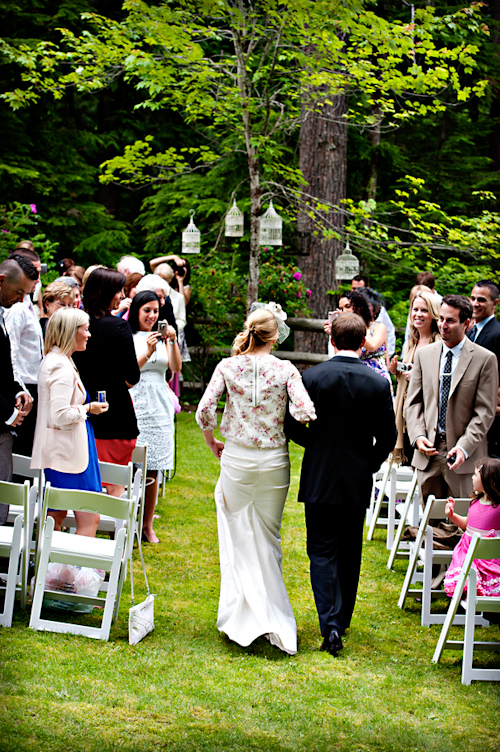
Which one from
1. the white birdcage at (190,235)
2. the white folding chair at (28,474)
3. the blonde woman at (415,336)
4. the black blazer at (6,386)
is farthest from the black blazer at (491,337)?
the white birdcage at (190,235)

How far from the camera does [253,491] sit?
4.46m

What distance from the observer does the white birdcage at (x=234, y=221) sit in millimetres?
9656

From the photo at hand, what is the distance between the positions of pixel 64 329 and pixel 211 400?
1.09 metres

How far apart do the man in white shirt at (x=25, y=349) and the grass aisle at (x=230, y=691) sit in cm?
155

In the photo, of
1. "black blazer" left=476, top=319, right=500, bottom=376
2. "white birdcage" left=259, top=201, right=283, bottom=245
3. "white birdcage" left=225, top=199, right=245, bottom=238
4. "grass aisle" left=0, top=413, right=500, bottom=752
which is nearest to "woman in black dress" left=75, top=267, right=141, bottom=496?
"grass aisle" left=0, top=413, right=500, bottom=752

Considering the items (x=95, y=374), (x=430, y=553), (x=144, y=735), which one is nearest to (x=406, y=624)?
(x=430, y=553)

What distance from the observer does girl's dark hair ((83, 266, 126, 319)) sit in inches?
216

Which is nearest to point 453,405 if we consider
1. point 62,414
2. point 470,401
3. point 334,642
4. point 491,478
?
point 470,401

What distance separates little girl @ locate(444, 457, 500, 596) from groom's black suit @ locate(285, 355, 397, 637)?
1.94 ft

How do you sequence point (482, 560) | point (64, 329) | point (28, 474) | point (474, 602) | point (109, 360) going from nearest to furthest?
point (474, 602), point (482, 560), point (64, 329), point (28, 474), point (109, 360)

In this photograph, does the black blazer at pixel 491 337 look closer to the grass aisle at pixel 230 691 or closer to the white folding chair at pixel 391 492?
the white folding chair at pixel 391 492

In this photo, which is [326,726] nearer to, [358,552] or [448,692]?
[448,692]

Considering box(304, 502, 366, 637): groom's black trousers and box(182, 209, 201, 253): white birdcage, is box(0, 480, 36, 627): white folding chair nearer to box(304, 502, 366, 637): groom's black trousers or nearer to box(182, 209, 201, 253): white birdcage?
box(304, 502, 366, 637): groom's black trousers

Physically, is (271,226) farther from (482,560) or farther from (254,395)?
(482,560)
